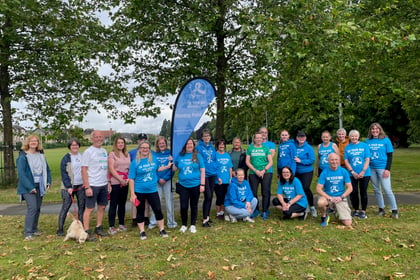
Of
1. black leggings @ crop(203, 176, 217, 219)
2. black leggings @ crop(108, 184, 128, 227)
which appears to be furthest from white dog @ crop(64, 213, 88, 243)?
black leggings @ crop(203, 176, 217, 219)

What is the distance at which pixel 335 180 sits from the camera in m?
6.23

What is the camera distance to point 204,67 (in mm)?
8961

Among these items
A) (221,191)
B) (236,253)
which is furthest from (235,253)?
A: (221,191)

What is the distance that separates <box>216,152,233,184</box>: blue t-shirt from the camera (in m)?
6.48

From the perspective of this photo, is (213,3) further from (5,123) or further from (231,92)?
(5,123)

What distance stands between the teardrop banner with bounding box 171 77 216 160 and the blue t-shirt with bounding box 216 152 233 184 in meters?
0.81

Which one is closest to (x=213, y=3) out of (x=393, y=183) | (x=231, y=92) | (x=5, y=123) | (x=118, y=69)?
(x=231, y=92)

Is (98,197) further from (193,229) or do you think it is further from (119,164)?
(193,229)

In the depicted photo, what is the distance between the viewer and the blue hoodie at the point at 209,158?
20.7 ft

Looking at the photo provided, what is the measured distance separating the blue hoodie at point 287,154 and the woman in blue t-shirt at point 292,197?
21cm

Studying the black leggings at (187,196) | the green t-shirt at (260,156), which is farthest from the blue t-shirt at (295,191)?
the black leggings at (187,196)

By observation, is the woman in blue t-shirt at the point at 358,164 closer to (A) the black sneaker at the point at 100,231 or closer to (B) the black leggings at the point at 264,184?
(B) the black leggings at the point at 264,184

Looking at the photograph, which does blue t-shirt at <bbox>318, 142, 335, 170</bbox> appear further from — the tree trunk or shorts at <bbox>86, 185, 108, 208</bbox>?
the tree trunk

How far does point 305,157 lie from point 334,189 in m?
0.85
